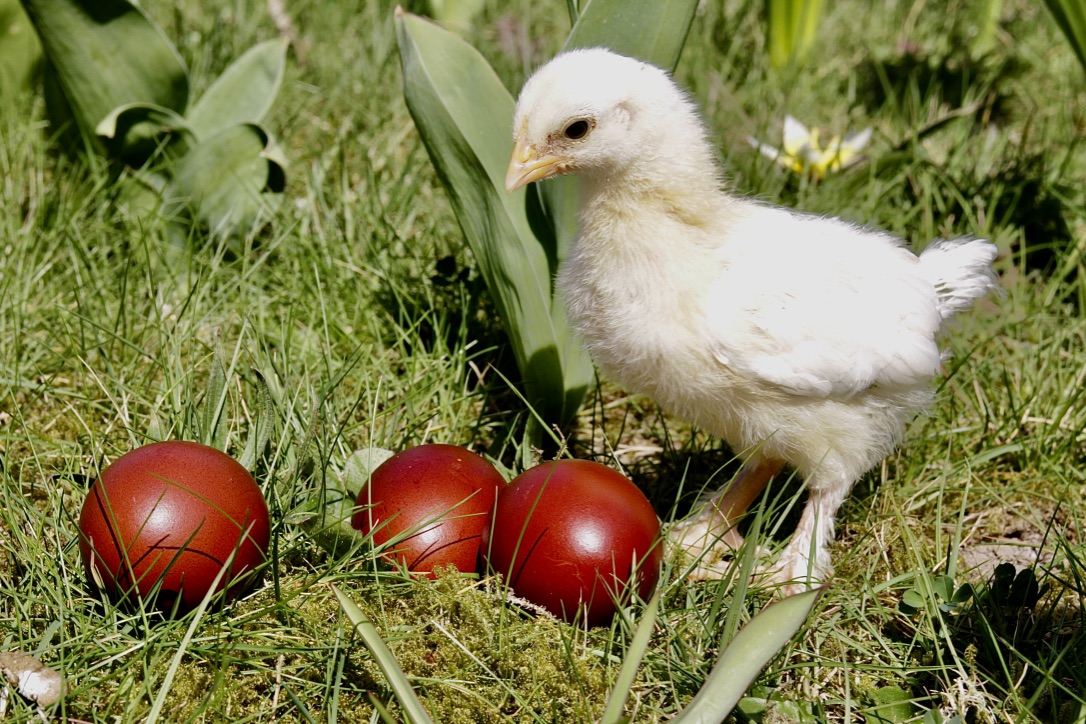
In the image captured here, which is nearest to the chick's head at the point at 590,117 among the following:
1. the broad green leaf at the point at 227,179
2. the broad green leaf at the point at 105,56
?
the broad green leaf at the point at 227,179

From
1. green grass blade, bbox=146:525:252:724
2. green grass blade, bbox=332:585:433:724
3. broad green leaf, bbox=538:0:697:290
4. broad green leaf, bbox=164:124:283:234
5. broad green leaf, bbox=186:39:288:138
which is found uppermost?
broad green leaf, bbox=538:0:697:290

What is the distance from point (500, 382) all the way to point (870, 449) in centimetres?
88

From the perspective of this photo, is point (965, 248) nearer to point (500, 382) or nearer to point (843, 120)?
point (500, 382)

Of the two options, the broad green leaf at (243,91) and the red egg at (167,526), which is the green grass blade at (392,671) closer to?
the red egg at (167,526)

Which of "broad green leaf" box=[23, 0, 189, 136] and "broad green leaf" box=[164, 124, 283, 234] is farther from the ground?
"broad green leaf" box=[23, 0, 189, 136]

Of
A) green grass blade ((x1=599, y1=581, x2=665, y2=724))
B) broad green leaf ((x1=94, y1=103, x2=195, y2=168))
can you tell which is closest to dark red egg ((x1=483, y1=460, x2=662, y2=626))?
green grass blade ((x1=599, y1=581, x2=665, y2=724))

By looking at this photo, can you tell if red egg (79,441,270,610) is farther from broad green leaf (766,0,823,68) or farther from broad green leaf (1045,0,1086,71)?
broad green leaf (766,0,823,68)

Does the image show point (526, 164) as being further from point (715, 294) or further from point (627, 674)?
point (627, 674)

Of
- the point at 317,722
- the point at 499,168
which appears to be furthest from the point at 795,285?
the point at 317,722

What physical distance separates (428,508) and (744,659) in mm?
602

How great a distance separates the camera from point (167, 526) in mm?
1561

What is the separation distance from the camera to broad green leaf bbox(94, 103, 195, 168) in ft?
8.43

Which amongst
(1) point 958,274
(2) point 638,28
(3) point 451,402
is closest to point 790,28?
(2) point 638,28

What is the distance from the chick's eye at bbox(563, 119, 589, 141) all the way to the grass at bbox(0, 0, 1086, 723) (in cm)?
62
